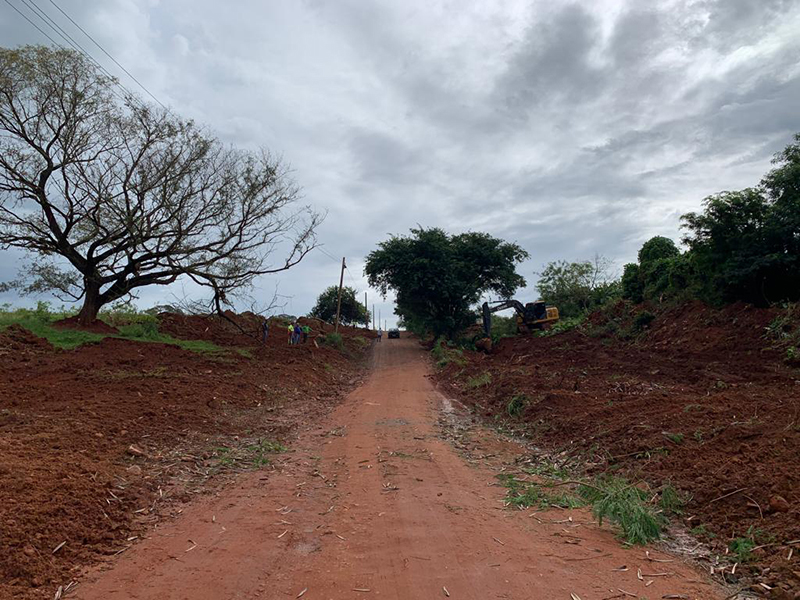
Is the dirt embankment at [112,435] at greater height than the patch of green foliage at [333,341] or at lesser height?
lesser

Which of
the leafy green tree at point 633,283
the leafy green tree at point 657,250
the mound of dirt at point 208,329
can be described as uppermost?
the leafy green tree at point 657,250

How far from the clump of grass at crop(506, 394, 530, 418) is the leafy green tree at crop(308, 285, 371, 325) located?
173ft

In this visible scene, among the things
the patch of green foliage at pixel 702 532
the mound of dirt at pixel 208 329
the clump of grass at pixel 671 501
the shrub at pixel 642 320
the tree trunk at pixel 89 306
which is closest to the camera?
the patch of green foliage at pixel 702 532

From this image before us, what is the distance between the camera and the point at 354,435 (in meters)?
9.88

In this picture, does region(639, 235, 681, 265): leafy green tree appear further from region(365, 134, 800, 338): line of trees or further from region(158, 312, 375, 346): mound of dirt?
region(158, 312, 375, 346): mound of dirt

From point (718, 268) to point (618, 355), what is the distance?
468cm

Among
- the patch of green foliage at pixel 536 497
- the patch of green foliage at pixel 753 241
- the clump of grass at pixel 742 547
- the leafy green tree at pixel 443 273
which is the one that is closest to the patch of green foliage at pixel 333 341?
the leafy green tree at pixel 443 273

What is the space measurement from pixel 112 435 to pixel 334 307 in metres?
58.0

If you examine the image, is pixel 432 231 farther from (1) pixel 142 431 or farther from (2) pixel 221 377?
(1) pixel 142 431

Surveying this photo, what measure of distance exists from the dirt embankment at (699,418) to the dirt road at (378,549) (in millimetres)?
979

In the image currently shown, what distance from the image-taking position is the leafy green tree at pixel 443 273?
1359 inches

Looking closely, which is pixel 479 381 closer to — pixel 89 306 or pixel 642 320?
pixel 642 320

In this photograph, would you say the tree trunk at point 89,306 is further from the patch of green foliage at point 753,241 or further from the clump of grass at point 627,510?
the patch of green foliage at point 753,241

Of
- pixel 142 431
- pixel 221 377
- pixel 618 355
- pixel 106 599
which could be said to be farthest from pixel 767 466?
pixel 618 355
